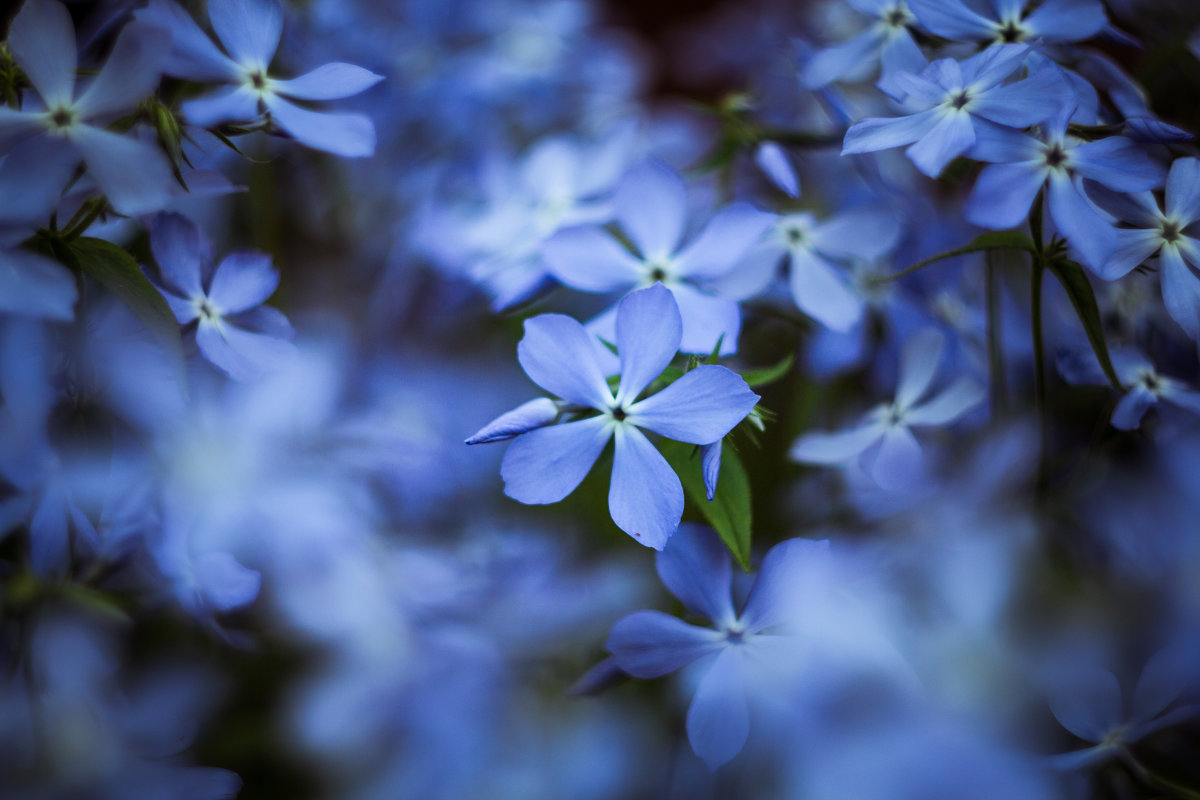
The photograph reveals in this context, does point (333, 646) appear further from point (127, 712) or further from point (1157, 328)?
point (1157, 328)

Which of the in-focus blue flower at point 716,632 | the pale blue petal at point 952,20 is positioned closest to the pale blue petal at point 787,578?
the in-focus blue flower at point 716,632

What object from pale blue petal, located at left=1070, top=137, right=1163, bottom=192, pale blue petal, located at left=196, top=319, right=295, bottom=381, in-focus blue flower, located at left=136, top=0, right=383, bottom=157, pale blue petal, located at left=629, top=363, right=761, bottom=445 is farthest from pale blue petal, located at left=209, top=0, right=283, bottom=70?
pale blue petal, located at left=1070, top=137, right=1163, bottom=192

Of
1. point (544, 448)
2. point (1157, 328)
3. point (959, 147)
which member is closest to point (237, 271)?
point (544, 448)

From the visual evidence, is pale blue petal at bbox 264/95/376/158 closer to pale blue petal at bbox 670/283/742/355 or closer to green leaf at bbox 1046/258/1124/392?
pale blue petal at bbox 670/283/742/355

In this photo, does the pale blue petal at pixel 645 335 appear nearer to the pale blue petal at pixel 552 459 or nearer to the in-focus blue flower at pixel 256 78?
the pale blue petal at pixel 552 459

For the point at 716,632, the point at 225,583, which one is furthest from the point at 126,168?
the point at 716,632

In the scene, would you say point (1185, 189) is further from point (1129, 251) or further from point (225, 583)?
point (225, 583)
